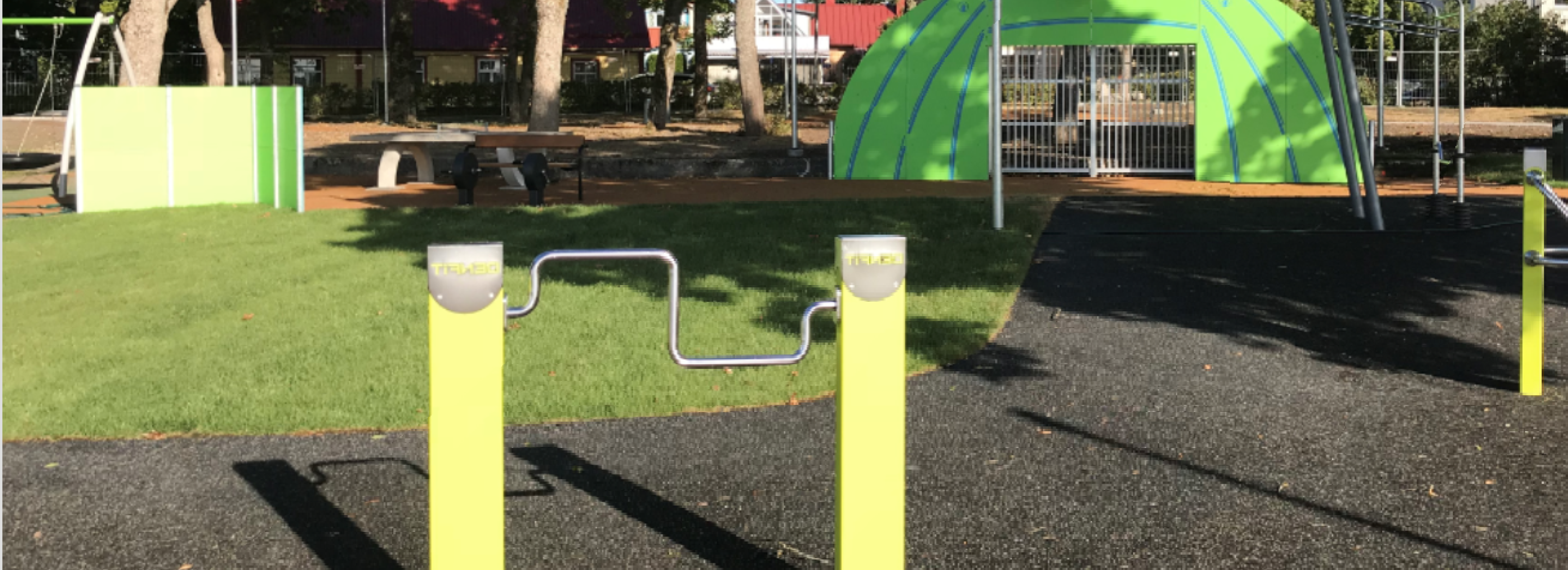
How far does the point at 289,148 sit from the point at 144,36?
7.41 m

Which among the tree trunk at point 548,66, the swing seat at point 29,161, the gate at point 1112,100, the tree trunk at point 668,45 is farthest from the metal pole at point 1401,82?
the swing seat at point 29,161

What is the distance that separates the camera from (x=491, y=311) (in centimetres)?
416

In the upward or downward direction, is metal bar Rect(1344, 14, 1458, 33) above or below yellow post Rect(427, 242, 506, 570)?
above

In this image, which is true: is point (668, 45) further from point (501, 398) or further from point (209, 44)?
point (501, 398)

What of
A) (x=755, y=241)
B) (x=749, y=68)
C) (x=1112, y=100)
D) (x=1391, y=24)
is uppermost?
(x=749, y=68)

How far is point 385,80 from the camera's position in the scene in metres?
40.8

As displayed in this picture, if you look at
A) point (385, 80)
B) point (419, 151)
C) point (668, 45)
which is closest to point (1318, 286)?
point (419, 151)

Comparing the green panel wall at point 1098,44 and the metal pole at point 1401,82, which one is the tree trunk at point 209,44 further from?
the metal pole at point 1401,82

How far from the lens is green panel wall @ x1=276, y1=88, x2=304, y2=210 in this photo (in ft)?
55.3

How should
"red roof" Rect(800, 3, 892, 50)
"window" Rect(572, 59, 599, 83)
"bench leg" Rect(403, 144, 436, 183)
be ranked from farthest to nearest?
"red roof" Rect(800, 3, 892, 50) → "window" Rect(572, 59, 599, 83) → "bench leg" Rect(403, 144, 436, 183)

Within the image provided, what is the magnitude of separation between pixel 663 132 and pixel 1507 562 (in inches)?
1193

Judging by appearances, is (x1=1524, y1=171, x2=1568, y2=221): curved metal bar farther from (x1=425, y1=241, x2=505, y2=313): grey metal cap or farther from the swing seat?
the swing seat

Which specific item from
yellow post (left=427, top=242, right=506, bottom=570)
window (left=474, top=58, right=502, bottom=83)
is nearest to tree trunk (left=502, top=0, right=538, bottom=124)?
window (left=474, top=58, right=502, bottom=83)

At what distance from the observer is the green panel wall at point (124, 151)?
17141 millimetres
